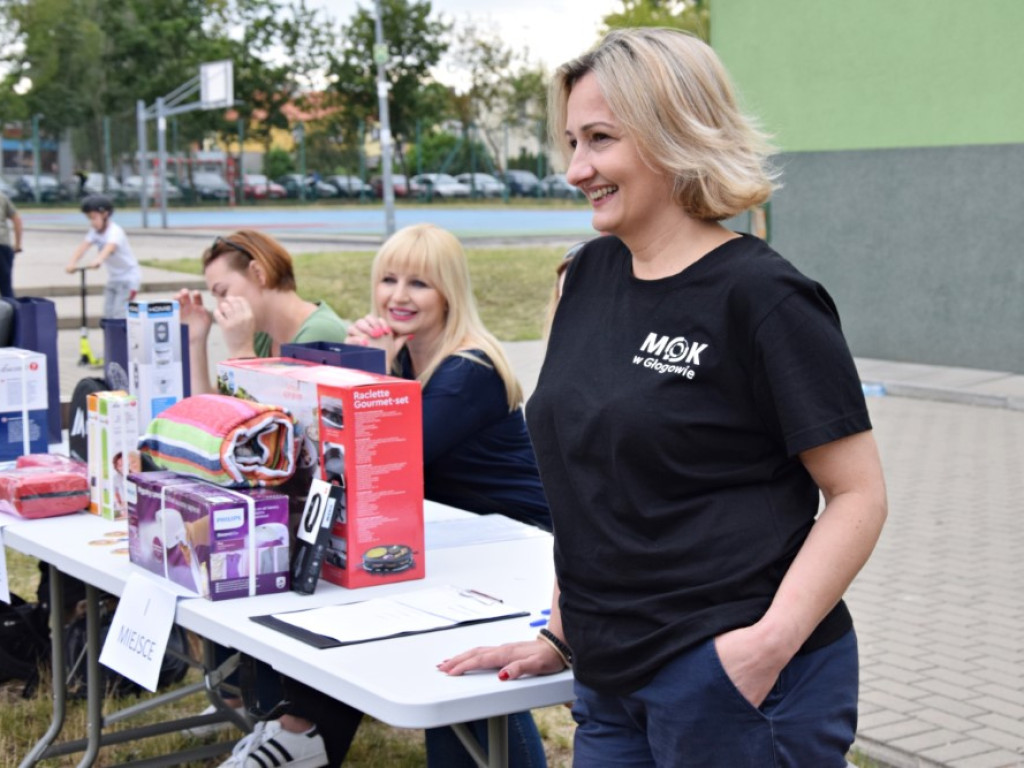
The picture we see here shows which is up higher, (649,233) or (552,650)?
(649,233)

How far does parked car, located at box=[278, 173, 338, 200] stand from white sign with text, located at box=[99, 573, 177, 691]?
4482cm

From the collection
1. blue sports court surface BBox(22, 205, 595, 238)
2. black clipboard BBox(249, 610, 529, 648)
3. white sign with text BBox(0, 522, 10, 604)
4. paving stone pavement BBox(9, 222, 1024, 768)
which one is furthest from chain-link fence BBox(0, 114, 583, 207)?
black clipboard BBox(249, 610, 529, 648)

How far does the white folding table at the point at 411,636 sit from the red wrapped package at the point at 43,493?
0.03m

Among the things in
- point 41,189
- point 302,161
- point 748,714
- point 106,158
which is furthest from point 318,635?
point 302,161

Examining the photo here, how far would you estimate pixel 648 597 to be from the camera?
177 cm

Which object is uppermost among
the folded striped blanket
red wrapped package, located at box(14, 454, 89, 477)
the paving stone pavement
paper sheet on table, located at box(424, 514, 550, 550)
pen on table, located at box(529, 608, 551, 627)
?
the folded striped blanket

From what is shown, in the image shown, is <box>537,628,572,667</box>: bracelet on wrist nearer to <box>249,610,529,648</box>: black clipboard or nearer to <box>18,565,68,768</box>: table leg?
<box>249,610,529,648</box>: black clipboard

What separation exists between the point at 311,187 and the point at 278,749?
44.9 meters

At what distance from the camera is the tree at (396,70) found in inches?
1982

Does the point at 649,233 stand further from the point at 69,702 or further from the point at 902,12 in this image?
the point at 902,12

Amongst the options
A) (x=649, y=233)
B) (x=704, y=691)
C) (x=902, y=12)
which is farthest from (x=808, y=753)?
(x=902, y=12)

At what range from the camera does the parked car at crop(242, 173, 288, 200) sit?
46.8 meters

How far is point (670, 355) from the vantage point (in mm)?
1748

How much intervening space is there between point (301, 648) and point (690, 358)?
90cm
